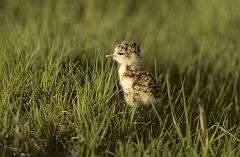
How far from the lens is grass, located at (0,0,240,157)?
3.77m

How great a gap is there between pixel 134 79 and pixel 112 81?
6.6 inches

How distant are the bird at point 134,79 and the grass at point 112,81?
0.08m

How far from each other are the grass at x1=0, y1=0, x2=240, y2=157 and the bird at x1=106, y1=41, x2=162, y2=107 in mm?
84

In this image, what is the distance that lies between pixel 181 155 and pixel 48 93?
3.53 ft

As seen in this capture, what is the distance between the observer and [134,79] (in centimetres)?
427

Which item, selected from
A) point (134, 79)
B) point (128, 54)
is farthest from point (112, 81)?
point (128, 54)

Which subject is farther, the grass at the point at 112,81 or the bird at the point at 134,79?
the bird at the point at 134,79

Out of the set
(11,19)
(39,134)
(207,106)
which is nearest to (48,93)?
(39,134)

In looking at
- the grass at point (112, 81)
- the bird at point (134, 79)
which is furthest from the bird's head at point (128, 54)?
the grass at point (112, 81)

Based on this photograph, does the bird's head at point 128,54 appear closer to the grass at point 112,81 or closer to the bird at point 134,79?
the bird at point 134,79

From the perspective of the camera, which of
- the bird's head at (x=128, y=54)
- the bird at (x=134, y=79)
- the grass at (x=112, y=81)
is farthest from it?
the bird's head at (x=128, y=54)

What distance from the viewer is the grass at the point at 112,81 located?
12.4ft

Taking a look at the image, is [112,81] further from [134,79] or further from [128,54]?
[128,54]

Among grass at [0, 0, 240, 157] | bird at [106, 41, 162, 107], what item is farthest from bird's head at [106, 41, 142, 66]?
grass at [0, 0, 240, 157]
